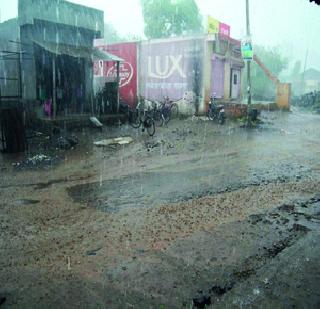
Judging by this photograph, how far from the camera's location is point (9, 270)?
423 centimetres

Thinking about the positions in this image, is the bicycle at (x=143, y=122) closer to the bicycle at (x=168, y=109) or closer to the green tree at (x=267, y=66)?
the bicycle at (x=168, y=109)

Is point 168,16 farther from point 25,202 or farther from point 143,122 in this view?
point 25,202

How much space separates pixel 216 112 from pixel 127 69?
7.82m

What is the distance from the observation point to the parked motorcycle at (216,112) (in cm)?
1783

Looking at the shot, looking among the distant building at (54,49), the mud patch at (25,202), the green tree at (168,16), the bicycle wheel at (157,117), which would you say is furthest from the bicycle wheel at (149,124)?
the green tree at (168,16)

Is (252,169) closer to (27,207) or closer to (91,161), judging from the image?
(91,161)

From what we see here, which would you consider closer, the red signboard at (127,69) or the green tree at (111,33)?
the red signboard at (127,69)

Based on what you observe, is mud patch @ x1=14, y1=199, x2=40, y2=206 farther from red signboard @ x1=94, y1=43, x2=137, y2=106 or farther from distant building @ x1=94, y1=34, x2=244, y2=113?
red signboard @ x1=94, y1=43, x2=137, y2=106

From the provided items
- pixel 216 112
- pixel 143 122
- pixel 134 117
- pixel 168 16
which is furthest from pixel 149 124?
pixel 168 16

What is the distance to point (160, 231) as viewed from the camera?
5.34m

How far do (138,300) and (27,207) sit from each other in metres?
A: 3.72

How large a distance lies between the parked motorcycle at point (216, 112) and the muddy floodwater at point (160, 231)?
277 inches

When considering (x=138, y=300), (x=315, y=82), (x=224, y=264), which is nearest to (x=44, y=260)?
(x=138, y=300)

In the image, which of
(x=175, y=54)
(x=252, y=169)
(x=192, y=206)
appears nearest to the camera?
(x=192, y=206)
